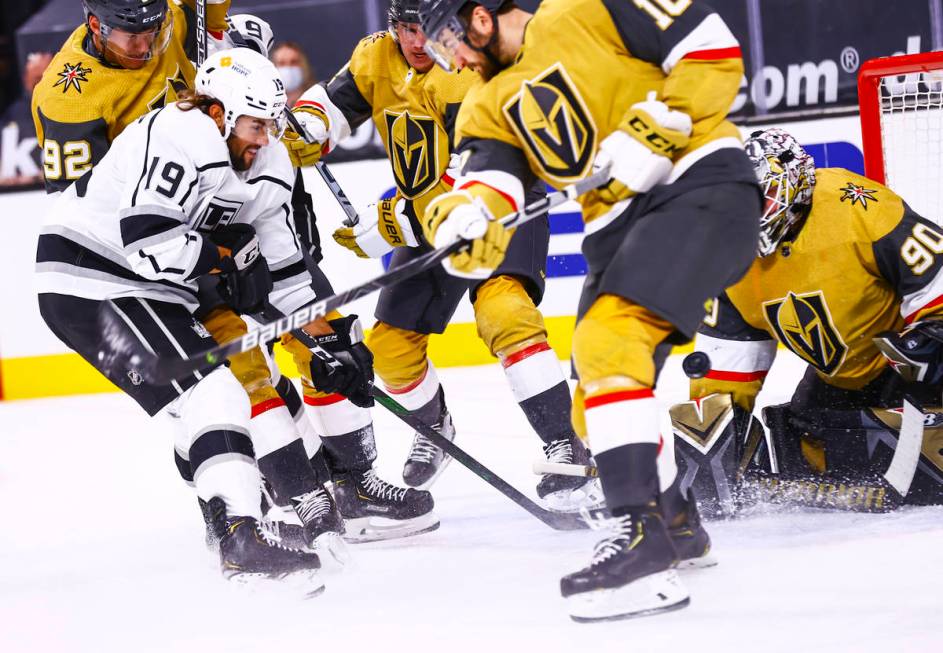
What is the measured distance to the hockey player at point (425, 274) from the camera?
3049mm

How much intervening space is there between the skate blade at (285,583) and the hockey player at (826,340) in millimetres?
879

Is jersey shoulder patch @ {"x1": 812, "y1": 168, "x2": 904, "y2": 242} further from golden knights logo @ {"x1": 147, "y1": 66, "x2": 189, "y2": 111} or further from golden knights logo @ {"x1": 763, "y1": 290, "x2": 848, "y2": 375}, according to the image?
golden knights logo @ {"x1": 147, "y1": 66, "x2": 189, "y2": 111}

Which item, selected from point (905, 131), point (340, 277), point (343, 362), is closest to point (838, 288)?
point (905, 131)

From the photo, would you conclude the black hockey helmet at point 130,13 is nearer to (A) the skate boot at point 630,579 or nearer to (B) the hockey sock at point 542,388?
(B) the hockey sock at point 542,388

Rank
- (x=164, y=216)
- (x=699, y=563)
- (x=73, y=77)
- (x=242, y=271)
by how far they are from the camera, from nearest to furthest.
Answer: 1. (x=699, y=563)
2. (x=164, y=216)
3. (x=242, y=271)
4. (x=73, y=77)

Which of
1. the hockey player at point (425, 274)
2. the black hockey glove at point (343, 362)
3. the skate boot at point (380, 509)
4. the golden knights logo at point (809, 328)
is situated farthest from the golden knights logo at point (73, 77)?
the golden knights logo at point (809, 328)

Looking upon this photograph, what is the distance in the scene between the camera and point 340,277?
521 centimetres

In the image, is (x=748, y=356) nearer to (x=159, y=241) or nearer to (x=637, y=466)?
(x=637, y=466)

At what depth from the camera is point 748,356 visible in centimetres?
288

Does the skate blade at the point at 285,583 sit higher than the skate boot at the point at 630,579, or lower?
lower

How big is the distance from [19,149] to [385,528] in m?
3.19

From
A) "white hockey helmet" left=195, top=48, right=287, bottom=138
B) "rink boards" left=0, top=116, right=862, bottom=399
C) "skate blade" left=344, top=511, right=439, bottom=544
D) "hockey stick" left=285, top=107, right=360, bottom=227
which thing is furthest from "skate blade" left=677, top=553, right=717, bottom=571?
"rink boards" left=0, top=116, right=862, bottom=399

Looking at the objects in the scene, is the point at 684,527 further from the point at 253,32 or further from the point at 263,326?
the point at 253,32

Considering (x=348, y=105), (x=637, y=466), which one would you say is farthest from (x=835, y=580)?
Answer: (x=348, y=105)
